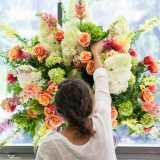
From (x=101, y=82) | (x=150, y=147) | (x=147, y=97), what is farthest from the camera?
(x=150, y=147)

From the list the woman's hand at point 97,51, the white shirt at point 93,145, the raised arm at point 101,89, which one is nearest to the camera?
the white shirt at point 93,145

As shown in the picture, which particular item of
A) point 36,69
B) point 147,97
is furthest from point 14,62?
point 147,97

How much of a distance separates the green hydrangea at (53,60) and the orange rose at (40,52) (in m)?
0.04

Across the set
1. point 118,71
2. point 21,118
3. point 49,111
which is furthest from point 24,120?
point 118,71

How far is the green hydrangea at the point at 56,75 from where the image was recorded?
1767 mm

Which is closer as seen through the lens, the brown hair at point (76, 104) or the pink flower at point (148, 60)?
the brown hair at point (76, 104)

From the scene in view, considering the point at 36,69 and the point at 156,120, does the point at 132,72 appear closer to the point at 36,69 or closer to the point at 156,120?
the point at 156,120

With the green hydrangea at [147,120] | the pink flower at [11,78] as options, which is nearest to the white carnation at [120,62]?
the green hydrangea at [147,120]

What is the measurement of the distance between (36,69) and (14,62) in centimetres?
13

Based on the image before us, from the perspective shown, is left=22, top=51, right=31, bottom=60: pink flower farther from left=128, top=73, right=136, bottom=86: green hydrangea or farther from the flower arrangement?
left=128, top=73, right=136, bottom=86: green hydrangea

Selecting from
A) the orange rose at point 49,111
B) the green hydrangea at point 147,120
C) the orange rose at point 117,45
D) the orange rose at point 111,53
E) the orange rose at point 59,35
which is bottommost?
the green hydrangea at point 147,120

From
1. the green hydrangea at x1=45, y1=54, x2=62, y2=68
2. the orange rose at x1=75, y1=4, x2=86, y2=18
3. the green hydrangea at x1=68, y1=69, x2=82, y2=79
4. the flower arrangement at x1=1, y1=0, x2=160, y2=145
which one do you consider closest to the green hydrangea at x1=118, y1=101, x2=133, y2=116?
the flower arrangement at x1=1, y1=0, x2=160, y2=145

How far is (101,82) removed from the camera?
5.54 ft

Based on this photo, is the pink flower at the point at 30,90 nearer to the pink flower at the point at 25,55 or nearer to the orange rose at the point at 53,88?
the orange rose at the point at 53,88
